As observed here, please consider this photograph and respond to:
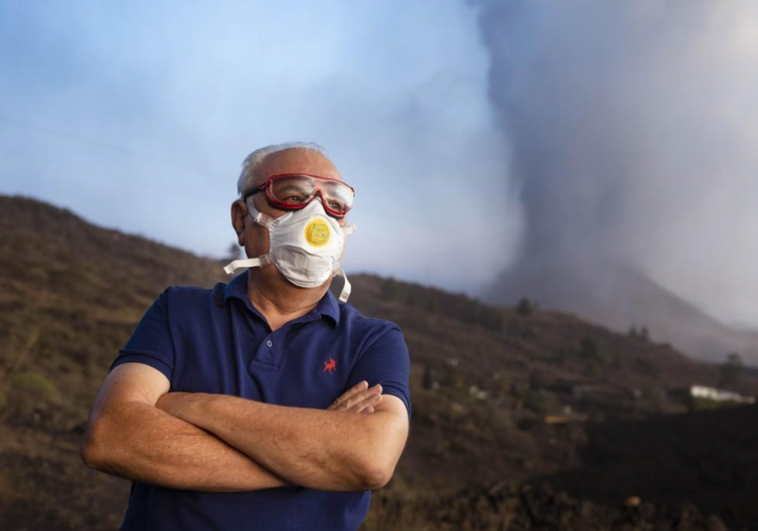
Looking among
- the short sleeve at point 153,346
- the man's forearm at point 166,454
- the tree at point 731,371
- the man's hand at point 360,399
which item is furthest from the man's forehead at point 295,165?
the tree at point 731,371

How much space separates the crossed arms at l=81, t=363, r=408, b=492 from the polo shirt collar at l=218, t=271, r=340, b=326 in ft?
1.26

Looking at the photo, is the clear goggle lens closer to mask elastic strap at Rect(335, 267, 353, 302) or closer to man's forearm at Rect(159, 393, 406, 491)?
mask elastic strap at Rect(335, 267, 353, 302)

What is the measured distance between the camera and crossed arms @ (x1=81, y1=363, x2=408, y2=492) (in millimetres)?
2041

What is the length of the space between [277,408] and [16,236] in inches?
1475

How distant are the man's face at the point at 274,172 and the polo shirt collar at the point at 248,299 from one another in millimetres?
118

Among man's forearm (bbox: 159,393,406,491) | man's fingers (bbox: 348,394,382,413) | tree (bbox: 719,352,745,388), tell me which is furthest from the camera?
A: tree (bbox: 719,352,745,388)

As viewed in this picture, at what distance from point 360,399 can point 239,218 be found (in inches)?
34.2

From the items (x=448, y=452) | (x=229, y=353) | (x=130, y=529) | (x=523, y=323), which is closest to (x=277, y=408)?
(x=229, y=353)

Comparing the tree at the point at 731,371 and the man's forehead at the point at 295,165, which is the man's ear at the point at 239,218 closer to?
the man's forehead at the point at 295,165

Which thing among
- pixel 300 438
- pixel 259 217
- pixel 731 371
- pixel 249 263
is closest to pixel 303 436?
pixel 300 438

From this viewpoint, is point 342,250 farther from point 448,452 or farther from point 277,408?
point 448,452

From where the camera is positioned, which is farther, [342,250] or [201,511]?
[342,250]

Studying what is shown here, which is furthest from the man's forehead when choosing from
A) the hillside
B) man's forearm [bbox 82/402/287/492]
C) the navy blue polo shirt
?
the hillside

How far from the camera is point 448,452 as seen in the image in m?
18.1
